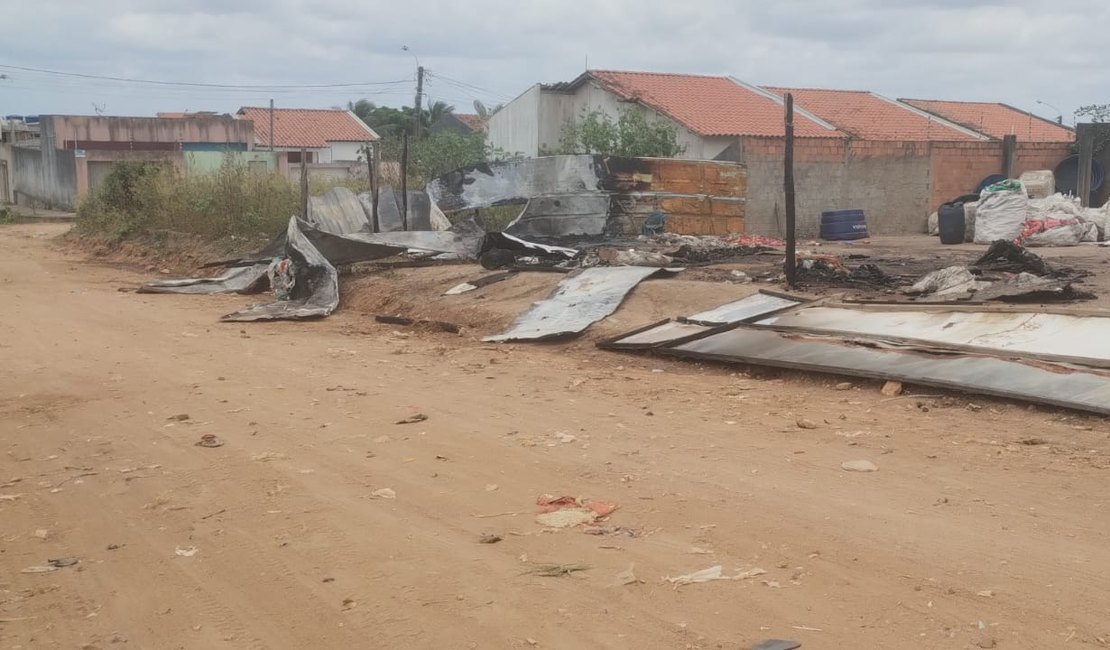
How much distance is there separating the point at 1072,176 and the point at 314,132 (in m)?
36.5

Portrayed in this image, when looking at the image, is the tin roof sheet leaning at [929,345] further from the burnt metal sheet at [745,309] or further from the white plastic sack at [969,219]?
the white plastic sack at [969,219]

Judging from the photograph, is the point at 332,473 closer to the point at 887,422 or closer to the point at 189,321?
the point at 887,422

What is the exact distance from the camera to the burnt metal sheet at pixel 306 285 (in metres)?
12.2

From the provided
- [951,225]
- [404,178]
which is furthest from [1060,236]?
[404,178]

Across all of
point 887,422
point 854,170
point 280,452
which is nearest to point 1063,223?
point 854,170

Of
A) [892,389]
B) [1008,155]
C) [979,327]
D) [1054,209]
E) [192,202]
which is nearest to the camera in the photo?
[892,389]

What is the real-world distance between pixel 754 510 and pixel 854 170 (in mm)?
17577

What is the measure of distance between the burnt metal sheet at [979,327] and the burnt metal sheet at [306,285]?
6097 millimetres

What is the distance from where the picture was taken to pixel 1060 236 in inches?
658

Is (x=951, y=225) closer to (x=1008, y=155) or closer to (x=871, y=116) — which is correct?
(x=1008, y=155)

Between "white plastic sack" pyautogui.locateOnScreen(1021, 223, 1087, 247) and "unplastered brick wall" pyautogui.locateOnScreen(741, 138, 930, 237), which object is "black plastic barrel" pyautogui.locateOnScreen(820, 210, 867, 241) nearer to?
"unplastered brick wall" pyautogui.locateOnScreen(741, 138, 930, 237)

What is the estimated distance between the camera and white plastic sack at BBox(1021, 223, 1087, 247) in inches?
658

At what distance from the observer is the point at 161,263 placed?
18.8 metres

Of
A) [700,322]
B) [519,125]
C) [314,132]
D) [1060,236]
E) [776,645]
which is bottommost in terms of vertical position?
[776,645]
